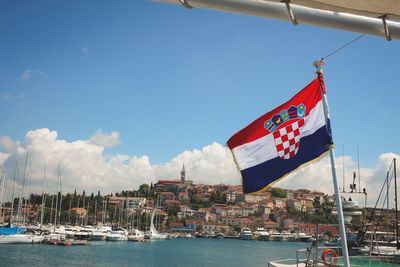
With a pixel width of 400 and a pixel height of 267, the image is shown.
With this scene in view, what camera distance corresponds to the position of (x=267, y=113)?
320 inches

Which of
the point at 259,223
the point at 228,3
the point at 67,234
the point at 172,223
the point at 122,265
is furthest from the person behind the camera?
the point at 259,223

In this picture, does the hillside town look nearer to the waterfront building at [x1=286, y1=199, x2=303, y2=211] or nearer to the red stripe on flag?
the waterfront building at [x1=286, y1=199, x2=303, y2=211]

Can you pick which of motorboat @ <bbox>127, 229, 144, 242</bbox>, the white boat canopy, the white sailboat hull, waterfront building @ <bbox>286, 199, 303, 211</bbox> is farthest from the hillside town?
the white boat canopy

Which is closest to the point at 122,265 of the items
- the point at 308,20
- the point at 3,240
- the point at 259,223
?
the point at 3,240

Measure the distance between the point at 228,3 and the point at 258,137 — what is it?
5159 millimetres

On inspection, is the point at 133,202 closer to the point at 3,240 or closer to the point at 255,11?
the point at 3,240

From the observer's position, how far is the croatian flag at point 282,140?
7684 mm

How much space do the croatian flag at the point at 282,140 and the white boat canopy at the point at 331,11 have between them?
437cm

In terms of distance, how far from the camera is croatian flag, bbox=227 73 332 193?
768cm

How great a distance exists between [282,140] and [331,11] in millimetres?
4882

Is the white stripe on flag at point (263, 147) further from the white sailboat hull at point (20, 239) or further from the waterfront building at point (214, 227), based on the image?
the waterfront building at point (214, 227)

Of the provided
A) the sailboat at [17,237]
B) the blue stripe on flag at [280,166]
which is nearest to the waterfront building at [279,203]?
the sailboat at [17,237]

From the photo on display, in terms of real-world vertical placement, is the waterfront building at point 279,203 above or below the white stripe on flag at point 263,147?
above

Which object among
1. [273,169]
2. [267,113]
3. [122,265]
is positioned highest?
[267,113]
